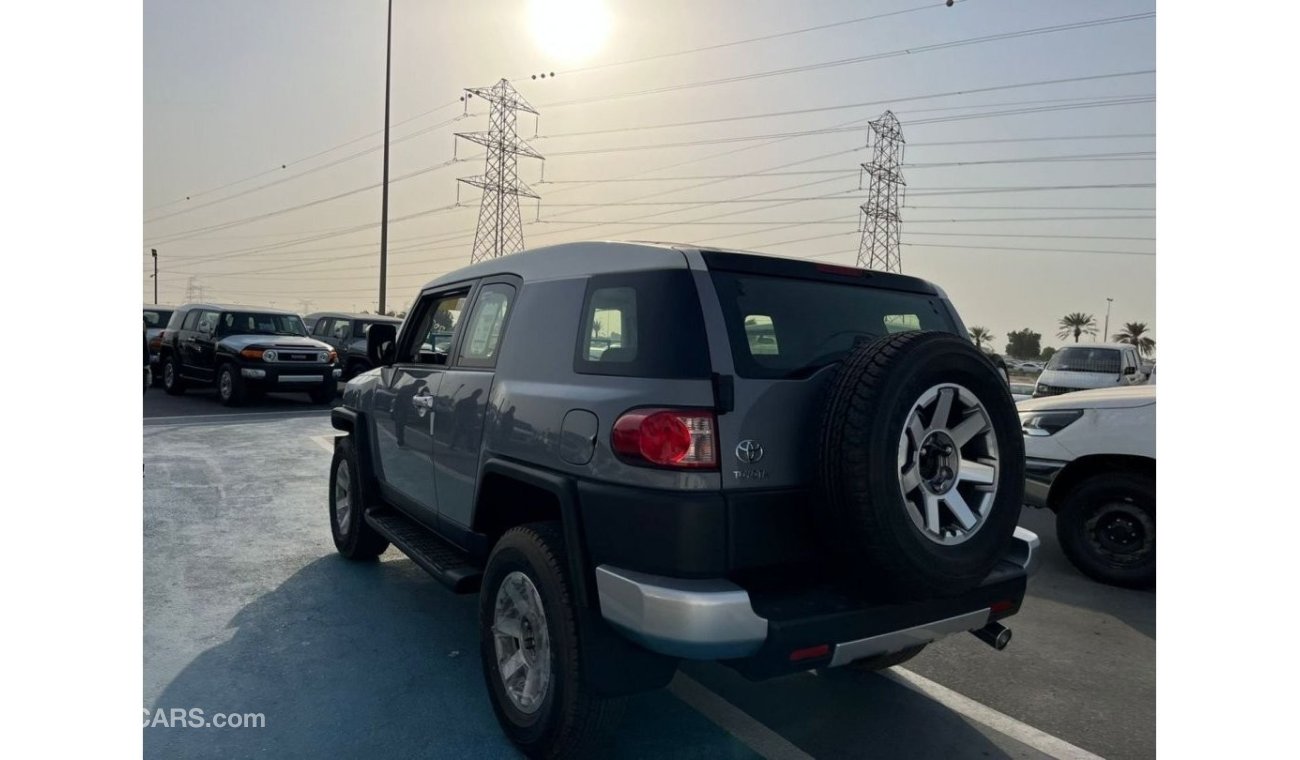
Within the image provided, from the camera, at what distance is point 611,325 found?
9.85 ft

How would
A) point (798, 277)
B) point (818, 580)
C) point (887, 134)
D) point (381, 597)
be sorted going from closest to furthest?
point (818, 580) → point (798, 277) → point (381, 597) → point (887, 134)

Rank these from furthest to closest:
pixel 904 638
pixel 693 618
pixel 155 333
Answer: pixel 155 333, pixel 904 638, pixel 693 618

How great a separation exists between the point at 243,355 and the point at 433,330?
11.7 meters

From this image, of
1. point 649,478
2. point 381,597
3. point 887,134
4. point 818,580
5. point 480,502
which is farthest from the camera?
point 887,134

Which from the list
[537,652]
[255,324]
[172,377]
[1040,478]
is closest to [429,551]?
[537,652]

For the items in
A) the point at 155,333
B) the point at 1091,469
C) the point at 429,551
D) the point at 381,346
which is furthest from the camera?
the point at 155,333

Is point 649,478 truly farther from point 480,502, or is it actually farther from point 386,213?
point 386,213

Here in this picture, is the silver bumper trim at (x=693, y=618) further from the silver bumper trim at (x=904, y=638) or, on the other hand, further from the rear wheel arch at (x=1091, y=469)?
the rear wheel arch at (x=1091, y=469)

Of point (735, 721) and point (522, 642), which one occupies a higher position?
point (522, 642)

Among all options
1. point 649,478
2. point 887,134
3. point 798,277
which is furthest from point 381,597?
point 887,134

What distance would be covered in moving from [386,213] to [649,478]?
25593mm

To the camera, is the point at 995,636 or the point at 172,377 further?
the point at 172,377

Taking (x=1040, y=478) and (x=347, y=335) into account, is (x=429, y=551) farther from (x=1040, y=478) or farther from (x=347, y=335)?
(x=347, y=335)

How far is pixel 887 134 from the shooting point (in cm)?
3878
